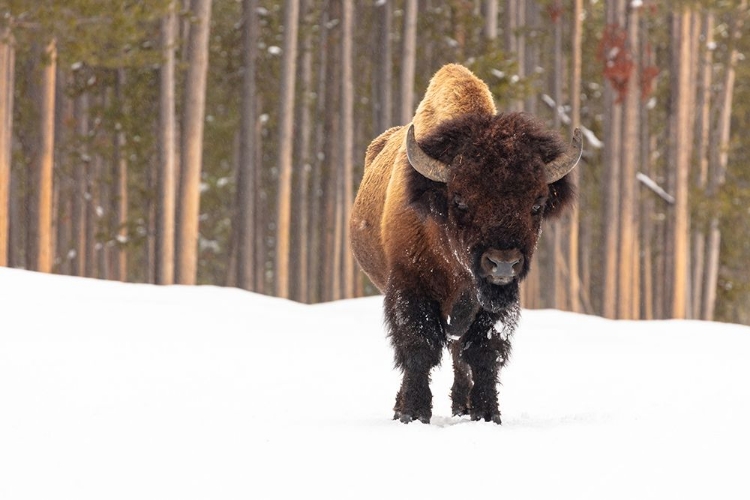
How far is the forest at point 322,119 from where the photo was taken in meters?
21.4

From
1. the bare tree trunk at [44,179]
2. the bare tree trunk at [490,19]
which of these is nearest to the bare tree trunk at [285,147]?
the bare tree trunk at [490,19]

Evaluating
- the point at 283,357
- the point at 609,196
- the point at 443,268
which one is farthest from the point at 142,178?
the point at 443,268

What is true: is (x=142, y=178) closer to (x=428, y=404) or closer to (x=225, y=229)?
(x=225, y=229)

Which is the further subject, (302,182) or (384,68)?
(302,182)

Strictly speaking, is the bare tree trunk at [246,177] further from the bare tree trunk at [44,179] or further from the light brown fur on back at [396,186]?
the light brown fur on back at [396,186]

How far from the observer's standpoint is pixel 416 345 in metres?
7.84

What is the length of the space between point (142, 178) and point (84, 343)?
2949cm

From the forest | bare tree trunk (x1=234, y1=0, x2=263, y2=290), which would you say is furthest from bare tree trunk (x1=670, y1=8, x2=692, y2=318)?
bare tree trunk (x1=234, y1=0, x2=263, y2=290)

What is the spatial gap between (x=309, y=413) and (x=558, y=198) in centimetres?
225

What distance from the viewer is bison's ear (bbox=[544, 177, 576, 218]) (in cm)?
773

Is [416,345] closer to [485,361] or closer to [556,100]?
[485,361]

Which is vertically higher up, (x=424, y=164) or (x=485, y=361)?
(x=424, y=164)

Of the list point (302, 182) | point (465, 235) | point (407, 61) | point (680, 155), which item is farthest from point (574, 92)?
point (465, 235)

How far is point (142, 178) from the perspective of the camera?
134ft
